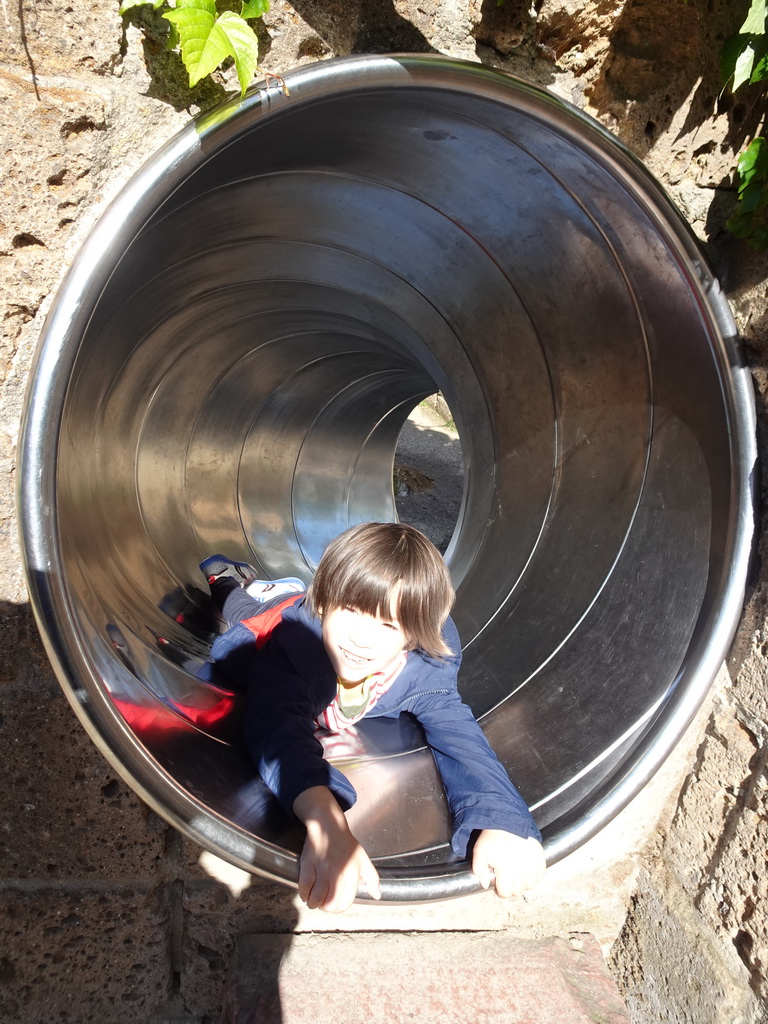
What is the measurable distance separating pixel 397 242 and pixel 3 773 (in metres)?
1.58

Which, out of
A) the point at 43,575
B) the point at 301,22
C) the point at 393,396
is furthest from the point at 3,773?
the point at 393,396

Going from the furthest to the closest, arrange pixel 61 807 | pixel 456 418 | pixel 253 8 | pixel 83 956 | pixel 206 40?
pixel 456 418 → pixel 83 956 → pixel 61 807 → pixel 253 8 → pixel 206 40

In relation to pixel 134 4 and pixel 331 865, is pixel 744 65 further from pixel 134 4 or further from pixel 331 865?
pixel 331 865

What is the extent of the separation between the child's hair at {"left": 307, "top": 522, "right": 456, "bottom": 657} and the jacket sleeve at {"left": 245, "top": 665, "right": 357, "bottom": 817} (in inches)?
7.1

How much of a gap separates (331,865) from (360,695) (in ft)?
1.72

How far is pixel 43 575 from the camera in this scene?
3.35 feet

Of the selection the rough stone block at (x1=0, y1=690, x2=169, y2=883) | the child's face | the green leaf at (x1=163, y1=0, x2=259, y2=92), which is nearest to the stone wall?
the rough stone block at (x1=0, y1=690, x2=169, y2=883)

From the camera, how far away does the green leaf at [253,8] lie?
3.98 ft

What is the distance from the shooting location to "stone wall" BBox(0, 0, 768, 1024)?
1.20 meters

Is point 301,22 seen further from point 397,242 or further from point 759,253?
point 759,253

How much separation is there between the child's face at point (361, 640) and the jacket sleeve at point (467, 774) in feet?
0.65

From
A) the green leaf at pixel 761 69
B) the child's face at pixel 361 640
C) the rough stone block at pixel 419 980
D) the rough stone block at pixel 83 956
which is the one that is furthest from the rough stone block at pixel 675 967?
the green leaf at pixel 761 69

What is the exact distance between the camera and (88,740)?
58.4 inches

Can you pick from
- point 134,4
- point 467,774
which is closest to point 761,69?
point 134,4
